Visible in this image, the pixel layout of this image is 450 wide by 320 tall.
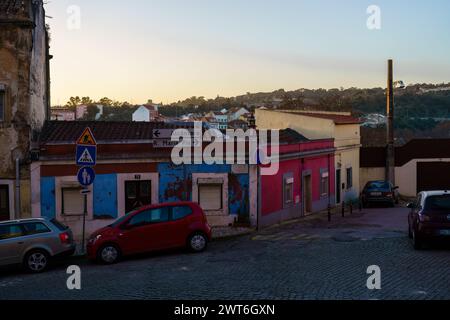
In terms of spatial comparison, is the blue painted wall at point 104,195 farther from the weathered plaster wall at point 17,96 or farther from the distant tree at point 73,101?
the distant tree at point 73,101

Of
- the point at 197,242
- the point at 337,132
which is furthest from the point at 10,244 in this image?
the point at 337,132

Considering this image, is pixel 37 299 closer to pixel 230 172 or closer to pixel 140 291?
pixel 140 291

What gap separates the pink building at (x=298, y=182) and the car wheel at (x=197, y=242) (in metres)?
5.59

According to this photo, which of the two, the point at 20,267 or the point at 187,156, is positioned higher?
the point at 187,156

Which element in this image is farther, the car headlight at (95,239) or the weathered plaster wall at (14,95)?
the weathered plaster wall at (14,95)

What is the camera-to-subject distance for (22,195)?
65.5 ft

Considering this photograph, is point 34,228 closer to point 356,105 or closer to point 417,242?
point 417,242

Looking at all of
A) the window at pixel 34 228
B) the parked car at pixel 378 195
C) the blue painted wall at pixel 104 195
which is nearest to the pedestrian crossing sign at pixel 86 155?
the window at pixel 34 228

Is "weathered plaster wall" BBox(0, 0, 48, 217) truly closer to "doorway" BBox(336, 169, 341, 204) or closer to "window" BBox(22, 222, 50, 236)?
"window" BBox(22, 222, 50, 236)

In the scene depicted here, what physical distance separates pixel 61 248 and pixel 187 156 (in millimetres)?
7050

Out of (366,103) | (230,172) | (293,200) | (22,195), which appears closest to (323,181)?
(293,200)

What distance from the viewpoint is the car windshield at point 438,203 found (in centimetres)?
1404

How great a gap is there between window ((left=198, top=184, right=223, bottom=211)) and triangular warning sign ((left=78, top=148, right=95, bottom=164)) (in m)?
5.81

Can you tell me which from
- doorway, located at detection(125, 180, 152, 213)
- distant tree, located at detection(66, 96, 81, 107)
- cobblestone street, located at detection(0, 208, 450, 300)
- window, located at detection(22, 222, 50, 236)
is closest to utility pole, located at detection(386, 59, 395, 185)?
cobblestone street, located at detection(0, 208, 450, 300)
